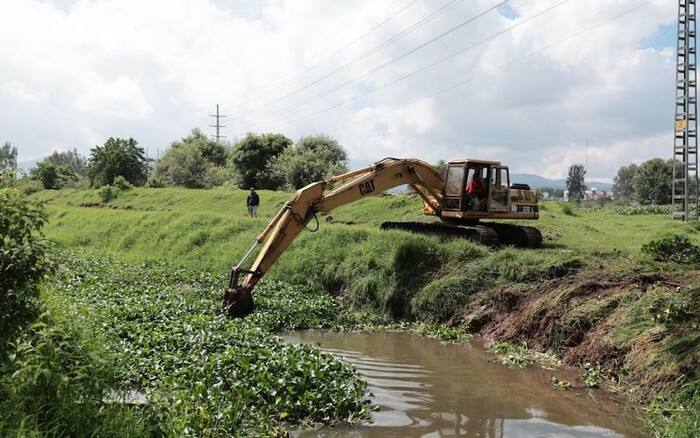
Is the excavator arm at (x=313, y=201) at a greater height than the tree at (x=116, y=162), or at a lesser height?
lesser

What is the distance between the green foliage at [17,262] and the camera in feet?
19.7

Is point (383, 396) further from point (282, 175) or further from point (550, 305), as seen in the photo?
point (282, 175)

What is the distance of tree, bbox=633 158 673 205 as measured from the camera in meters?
62.6

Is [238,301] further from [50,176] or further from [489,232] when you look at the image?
[50,176]

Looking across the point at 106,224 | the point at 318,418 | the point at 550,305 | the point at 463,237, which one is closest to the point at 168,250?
the point at 106,224

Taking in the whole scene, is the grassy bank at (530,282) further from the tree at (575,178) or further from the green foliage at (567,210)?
the tree at (575,178)

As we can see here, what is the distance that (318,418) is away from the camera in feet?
24.9

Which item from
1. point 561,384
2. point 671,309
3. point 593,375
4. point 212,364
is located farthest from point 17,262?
point 671,309

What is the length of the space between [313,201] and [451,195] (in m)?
4.57

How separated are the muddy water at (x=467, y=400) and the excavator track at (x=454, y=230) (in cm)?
450

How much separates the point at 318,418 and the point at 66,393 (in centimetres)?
304

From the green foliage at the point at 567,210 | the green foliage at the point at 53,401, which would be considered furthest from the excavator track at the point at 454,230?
the green foliage at the point at 53,401

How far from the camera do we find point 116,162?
6362 cm

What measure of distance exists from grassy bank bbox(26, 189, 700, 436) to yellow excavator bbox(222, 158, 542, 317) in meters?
1.12
